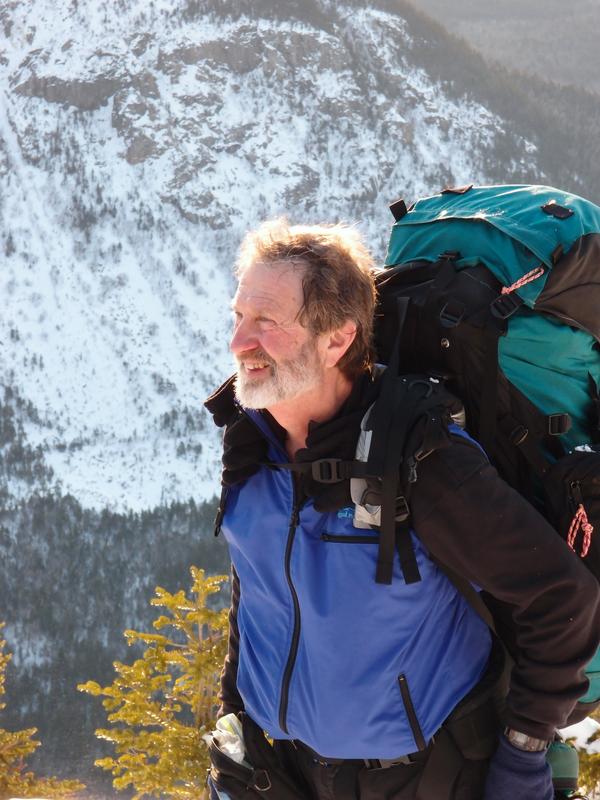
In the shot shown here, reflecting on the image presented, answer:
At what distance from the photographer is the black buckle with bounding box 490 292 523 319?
5.56ft

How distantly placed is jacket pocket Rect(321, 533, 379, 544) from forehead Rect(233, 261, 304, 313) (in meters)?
0.48

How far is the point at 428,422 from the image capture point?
5.11 feet

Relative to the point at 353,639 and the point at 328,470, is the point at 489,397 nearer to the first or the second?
the point at 328,470

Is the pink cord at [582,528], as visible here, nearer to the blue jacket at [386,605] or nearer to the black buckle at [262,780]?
the blue jacket at [386,605]

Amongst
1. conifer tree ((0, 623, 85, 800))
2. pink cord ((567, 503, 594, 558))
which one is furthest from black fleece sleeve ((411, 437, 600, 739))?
conifer tree ((0, 623, 85, 800))

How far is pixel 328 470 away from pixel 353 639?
0.36m

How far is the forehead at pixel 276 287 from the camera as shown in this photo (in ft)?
5.71

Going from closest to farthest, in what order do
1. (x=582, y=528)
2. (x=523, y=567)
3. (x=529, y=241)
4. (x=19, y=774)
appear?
(x=523, y=567), (x=582, y=528), (x=529, y=241), (x=19, y=774)

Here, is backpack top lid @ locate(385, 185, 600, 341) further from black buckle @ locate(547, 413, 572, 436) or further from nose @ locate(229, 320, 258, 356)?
nose @ locate(229, 320, 258, 356)

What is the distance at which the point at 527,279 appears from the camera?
1.71 m

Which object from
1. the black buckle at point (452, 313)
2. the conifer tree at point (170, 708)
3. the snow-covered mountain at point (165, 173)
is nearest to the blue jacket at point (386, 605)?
the black buckle at point (452, 313)

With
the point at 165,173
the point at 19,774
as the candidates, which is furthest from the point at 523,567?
the point at 165,173

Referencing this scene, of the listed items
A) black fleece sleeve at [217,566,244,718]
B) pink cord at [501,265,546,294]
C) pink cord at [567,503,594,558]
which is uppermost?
pink cord at [501,265,546,294]

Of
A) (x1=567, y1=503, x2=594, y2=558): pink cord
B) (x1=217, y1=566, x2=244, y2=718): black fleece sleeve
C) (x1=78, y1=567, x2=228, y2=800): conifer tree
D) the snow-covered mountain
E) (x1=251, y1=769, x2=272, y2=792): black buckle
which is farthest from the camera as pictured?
the snow-covered mountain
